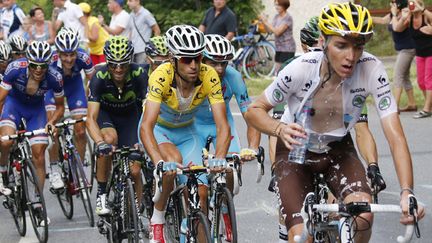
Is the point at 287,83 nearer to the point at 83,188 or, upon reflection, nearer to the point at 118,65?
the point at 118,65

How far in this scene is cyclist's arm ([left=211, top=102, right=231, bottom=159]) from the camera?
7.06 meters

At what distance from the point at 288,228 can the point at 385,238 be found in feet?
10.0

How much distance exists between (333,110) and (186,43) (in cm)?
162

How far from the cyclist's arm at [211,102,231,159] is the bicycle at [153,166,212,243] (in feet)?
0.80

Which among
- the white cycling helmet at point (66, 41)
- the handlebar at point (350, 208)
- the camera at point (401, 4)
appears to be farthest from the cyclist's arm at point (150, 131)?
the camera at point (401, 4)

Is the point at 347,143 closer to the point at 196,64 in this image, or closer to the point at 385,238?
the point at 196,64

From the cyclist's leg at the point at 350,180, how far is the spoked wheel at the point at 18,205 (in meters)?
4.45

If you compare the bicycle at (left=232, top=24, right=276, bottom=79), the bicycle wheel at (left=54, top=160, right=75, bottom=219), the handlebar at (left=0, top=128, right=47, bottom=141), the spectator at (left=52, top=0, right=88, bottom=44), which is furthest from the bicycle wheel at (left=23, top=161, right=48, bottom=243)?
the bicycle at (left=232, top=24, right=276, bottom=79)

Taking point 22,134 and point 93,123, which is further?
point 22,134

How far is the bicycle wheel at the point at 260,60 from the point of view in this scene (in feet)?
69.1

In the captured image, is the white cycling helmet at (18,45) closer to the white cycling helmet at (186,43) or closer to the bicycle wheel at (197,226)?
the white cycling helmet at (186,43)

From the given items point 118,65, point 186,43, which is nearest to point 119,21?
point 118,65

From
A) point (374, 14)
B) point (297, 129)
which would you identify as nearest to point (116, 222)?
point (297, 129)

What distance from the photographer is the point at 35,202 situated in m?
9.37
